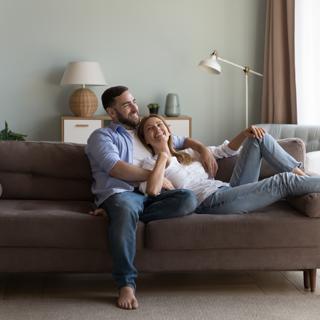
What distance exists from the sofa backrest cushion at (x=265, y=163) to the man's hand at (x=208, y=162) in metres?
0.12

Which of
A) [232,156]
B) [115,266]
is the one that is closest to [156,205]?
[115,266]

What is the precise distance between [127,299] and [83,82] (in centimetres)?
313

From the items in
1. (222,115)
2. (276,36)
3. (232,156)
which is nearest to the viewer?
(232,156)

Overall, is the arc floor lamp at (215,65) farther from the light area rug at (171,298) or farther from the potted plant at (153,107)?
the light area rug at (171,298)

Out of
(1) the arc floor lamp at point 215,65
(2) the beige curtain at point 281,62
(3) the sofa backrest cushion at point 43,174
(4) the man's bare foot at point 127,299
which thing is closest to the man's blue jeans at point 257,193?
(4) the man's bare foot at point 127,299

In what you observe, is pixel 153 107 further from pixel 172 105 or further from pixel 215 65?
pixel 215 65

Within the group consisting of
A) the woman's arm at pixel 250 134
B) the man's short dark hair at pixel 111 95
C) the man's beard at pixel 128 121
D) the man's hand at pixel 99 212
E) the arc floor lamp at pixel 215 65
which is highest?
the arc floor lamp at pixel 215 65

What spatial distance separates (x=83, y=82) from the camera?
5340mm

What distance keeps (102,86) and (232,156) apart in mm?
2921

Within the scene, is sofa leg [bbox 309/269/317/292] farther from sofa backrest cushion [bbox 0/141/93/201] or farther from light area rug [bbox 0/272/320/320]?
sofa backrest cushion [bbox 0/141/93/201]

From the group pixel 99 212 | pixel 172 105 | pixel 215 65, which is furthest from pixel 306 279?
pixel 172 105

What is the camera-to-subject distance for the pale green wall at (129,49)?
574 centimetres

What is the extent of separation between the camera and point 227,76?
Result: 19.6 ft

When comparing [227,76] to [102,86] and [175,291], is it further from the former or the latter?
[175,291]
